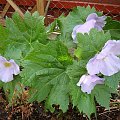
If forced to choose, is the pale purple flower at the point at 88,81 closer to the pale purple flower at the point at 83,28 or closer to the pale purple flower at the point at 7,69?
the pale purple flower at the point at 83,28

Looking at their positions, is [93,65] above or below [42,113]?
above

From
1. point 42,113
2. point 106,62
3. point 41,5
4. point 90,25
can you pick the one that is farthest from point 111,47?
point 41,5

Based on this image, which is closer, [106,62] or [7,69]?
[106,62]

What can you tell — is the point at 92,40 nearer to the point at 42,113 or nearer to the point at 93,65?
the point at 93,65

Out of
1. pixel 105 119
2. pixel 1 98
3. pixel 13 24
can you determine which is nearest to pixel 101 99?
pixel 13 24

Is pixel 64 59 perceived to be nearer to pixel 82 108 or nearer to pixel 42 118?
pixel 82 108

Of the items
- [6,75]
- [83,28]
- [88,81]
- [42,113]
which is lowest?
[42,113]

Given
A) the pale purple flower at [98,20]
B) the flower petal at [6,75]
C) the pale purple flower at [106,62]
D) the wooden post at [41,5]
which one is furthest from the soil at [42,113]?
the wooden post at [41,5]
